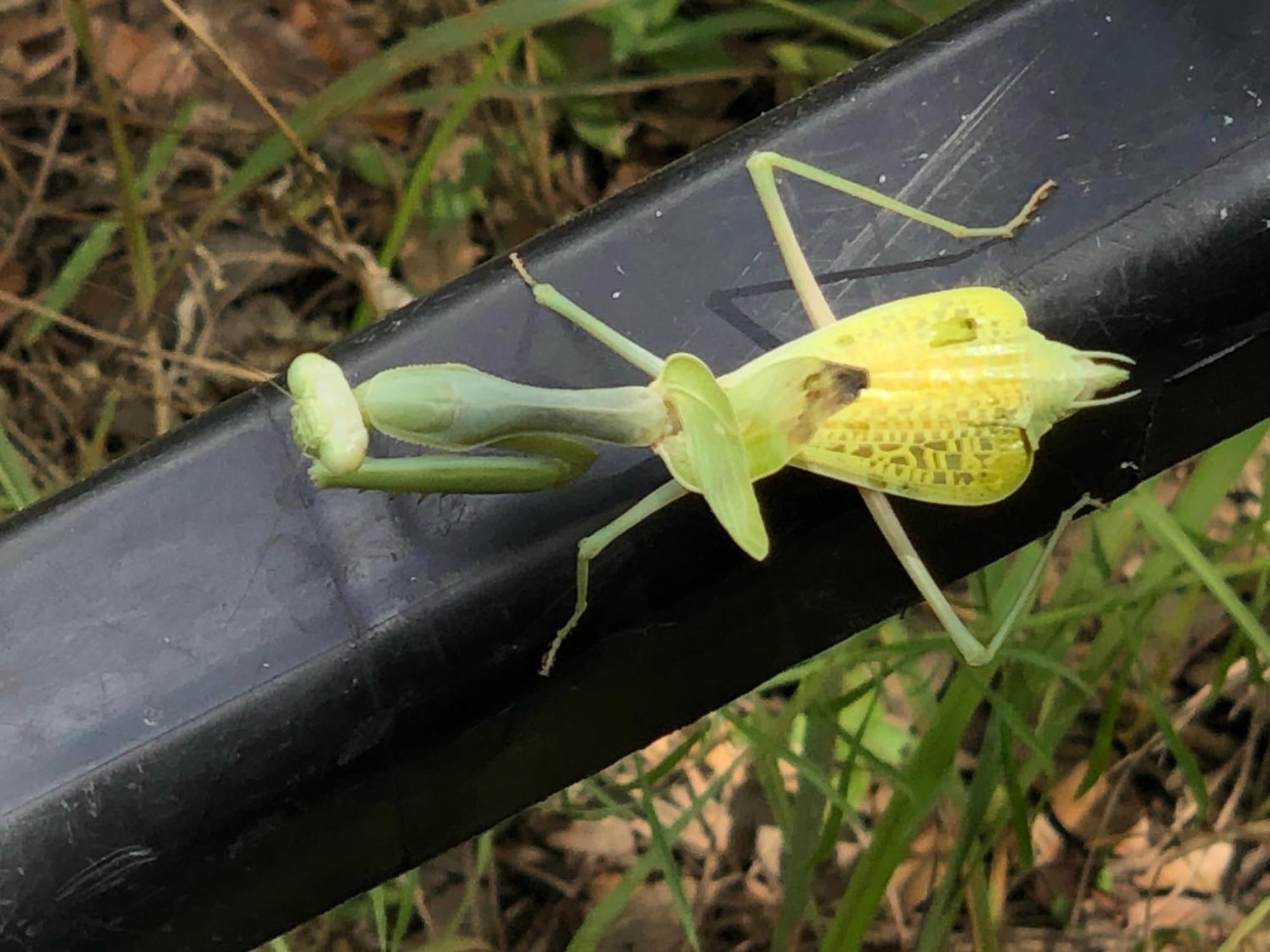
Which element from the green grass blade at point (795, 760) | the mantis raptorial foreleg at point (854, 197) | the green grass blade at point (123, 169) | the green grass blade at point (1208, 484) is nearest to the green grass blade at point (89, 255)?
the green grass blade at point (123, 169)

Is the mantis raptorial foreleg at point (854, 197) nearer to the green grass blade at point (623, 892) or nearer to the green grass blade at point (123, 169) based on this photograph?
the green grass blade at point (623, 892)

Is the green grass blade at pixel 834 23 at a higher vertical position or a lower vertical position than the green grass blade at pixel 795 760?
higher

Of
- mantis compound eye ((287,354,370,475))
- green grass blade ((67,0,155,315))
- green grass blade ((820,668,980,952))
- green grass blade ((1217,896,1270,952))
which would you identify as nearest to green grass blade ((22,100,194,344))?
green grass blade ((67,0,155,315))

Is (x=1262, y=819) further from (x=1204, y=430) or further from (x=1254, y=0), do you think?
(x=1254, y=0)

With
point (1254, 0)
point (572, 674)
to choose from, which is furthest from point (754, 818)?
point (1254, 0)

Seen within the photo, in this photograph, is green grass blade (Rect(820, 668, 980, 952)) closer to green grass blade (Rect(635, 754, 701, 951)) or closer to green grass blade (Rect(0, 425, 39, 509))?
green grass blade (Rect(635, 754, 701, 951))

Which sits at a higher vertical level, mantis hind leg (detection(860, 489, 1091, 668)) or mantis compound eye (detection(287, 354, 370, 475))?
mantis compound eye (detection(287, 354, 370, 475))

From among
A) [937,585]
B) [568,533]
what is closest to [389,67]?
[568,533]

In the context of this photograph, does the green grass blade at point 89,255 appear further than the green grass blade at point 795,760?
Yes
